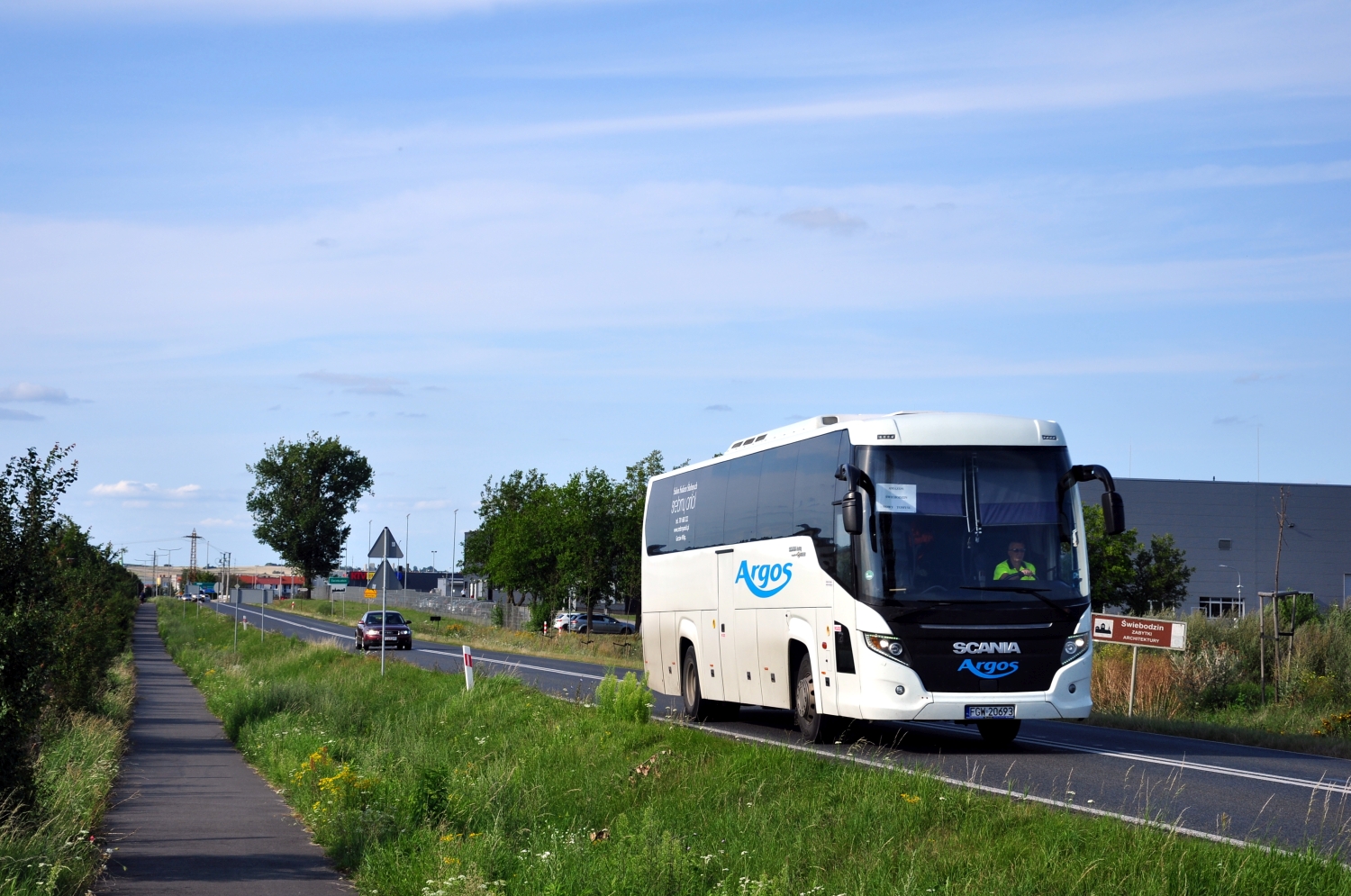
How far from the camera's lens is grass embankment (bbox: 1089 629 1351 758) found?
21.3 meters

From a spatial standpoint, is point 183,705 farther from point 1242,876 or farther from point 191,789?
point 1242,876

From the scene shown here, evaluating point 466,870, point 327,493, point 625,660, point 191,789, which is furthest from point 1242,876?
point 327,493

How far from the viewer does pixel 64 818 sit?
484 inches

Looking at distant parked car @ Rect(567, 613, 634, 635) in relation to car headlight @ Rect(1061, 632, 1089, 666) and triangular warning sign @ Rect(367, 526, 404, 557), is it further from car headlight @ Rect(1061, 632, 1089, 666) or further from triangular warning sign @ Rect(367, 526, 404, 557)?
car headlight @ Rect(1061, 632, 1089, 666)

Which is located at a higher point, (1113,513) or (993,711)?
(1113,513)

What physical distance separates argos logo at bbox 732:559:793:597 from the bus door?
321mm

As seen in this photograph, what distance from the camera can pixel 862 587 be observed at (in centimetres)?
1402

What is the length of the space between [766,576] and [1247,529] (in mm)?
75312

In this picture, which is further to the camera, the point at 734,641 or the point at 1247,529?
the point at 1247,529

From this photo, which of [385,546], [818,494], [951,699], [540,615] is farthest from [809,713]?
[540,615]

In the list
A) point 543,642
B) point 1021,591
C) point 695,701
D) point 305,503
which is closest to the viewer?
point 1021,591

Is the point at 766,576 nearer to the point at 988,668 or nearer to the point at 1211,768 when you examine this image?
the point at 988,668

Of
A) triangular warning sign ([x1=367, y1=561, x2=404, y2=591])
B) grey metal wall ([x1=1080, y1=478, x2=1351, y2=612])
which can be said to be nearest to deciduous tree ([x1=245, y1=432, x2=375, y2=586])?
grey metal wall ([x1=1080, y1=478, x2=1351, y2=612])

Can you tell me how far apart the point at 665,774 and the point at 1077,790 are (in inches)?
148
